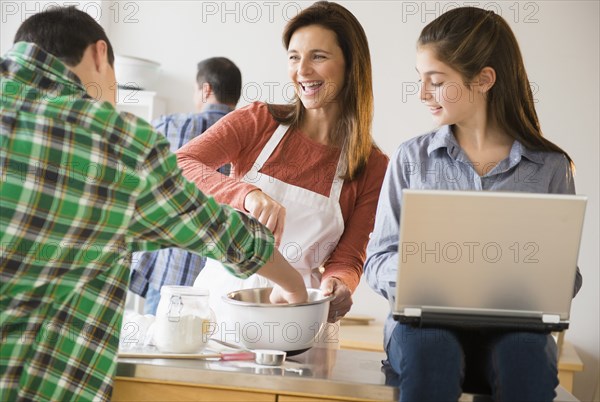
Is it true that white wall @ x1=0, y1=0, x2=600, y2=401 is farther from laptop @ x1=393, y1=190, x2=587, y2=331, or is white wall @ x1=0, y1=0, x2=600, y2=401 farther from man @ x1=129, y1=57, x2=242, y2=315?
laptop @ x1=393, y1=190, x2=587, y2=331

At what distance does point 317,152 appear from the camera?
2010 mm

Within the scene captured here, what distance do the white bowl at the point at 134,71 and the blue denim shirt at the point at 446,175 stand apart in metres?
2.33

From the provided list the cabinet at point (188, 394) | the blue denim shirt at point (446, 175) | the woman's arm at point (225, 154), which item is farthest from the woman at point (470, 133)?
the woman's arm at point (225, 154)

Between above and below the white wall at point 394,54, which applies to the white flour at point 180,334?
below

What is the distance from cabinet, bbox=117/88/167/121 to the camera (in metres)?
3.72

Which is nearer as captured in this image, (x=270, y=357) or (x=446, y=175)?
(x=270, y=357)

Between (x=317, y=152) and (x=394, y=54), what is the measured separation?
5.78 ft

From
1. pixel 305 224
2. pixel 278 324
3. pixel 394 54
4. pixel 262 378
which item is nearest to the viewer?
pixel 262 378

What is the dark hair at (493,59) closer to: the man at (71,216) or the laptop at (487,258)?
the laptop at (487,258)

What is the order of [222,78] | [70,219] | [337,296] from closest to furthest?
[70,219] < [337,296] < [222,78]

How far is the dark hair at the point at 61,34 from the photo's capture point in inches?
50.6

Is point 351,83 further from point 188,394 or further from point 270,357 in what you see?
point 188,394

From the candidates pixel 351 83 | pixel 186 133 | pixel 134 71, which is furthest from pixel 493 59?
pixel 134 71

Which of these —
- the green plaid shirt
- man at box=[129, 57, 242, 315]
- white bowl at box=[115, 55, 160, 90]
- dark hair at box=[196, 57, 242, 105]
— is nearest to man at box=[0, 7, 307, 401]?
the green plaid shirt
